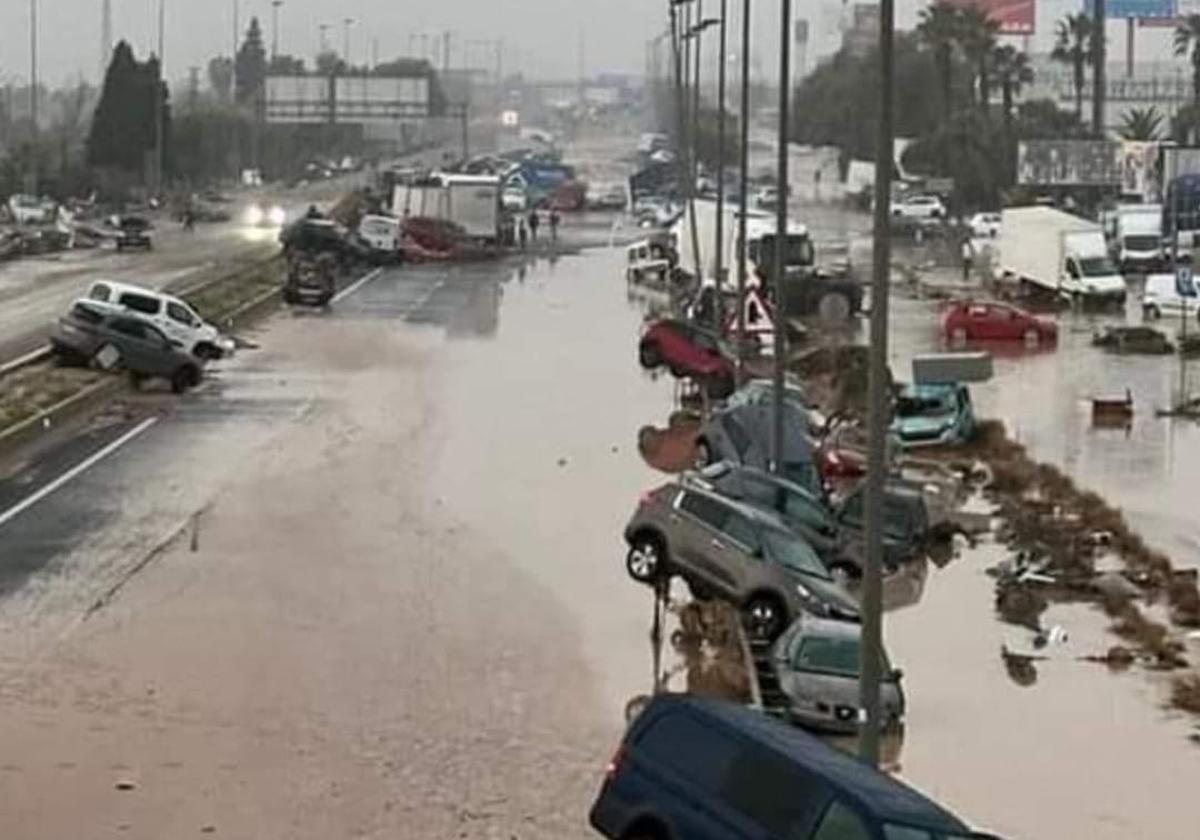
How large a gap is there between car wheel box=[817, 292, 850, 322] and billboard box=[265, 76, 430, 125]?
8061cm

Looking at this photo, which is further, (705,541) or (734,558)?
(705,541)

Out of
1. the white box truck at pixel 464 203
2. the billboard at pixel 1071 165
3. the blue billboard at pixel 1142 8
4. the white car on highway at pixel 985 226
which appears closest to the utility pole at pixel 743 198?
the white car on highway at pixel 985 226

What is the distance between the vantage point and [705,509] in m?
25.0

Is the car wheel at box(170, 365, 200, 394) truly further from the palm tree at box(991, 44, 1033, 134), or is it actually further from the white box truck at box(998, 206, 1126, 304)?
the palm tree at box(991, 44, 1033, 134)

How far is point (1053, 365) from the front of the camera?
51.5 meters

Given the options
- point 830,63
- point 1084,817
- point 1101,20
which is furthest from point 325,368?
point 830,63

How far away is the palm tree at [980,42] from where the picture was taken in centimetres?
11775

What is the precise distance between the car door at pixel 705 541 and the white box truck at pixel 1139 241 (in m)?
50.6

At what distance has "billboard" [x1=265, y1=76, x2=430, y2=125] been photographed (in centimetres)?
13925

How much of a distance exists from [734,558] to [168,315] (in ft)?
75.0

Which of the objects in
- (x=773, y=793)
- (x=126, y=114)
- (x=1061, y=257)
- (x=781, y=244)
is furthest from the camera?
(x=126, y=114)

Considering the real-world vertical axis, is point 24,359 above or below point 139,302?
below

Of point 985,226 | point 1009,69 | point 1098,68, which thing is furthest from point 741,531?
point 1009,69

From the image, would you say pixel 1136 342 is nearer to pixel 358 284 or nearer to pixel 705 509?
pixel 358 284
